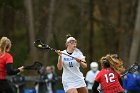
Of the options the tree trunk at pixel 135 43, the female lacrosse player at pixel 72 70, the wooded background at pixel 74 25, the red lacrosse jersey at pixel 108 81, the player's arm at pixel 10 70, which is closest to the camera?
the player's arm at pixel 10 70

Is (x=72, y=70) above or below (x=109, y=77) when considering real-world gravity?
Result: above

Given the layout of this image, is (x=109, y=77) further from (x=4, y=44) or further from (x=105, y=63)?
(x=4, y=44)

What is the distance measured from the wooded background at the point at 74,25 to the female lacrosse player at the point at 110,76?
20.9m

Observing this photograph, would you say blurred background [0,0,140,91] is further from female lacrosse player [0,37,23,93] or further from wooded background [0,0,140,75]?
female lacrosse player [0,37,23,93]

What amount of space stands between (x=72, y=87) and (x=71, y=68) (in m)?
0.46

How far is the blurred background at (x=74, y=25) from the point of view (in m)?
37.5

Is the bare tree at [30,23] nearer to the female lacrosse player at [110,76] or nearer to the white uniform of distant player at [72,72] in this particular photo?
the white uniform of distant player at [72,72]

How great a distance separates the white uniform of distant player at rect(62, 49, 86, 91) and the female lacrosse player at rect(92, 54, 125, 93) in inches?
45.6

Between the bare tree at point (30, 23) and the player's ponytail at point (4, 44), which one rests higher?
the bare tree at point (30, 23)

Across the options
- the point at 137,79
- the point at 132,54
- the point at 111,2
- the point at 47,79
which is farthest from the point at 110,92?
the point at 111,2

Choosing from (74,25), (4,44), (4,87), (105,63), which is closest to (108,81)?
(105,63)

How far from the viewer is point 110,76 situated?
1462 centimetres

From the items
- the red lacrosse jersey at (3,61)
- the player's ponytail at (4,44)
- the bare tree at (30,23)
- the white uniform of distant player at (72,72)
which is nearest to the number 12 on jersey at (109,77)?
the white uniform of distant player at (72,72)

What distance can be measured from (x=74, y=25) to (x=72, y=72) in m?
31.8
